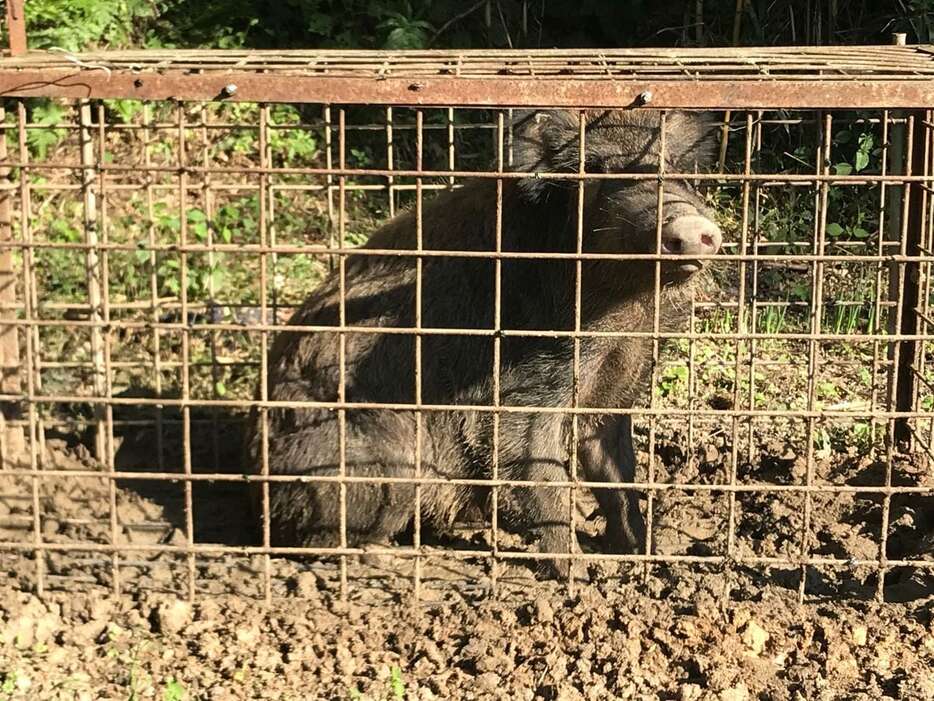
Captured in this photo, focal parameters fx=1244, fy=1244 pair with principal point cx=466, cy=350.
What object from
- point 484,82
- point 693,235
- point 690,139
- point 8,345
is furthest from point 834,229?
point 8,345

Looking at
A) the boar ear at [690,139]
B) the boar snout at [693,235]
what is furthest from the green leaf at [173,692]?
the boar ear at [690,139]

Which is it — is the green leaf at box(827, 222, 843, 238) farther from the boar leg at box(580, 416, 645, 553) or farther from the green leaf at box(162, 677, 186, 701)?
the green leaf at box(162, 677, 186, 701)

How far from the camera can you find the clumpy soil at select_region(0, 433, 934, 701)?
3.80 meters

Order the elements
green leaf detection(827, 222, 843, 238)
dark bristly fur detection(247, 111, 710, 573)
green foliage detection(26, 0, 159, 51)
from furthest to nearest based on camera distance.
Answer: green foliage detection(26, 0, 159, 51), green leaf detection(827, 222, 843, 238), dark bristly fur detection(247, 111, 710, 573)

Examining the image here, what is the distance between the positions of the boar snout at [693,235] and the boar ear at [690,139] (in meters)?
0.75

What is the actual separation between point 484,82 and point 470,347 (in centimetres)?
141

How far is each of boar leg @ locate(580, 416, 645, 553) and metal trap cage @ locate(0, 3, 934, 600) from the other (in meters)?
0.08

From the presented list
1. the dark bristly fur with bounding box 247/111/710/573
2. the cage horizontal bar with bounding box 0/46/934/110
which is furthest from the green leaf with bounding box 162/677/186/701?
the cage horizontal bar with bounding box 0/46/934/110

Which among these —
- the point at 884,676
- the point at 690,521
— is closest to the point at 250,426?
the point at 690,521

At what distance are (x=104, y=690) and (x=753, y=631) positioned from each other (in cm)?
206

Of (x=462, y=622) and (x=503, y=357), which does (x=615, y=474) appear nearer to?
(x=503, y=357)

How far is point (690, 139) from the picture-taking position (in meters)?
4.89

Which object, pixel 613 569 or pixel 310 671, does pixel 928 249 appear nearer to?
pixel 613 569

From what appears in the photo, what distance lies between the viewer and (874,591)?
176 inches
